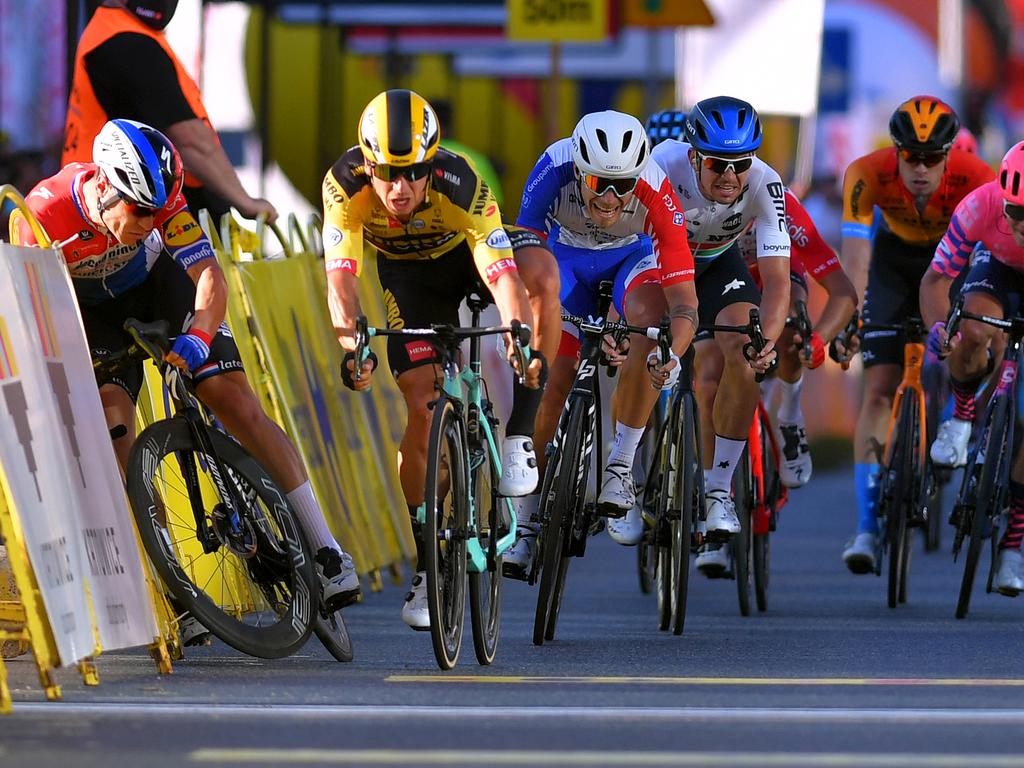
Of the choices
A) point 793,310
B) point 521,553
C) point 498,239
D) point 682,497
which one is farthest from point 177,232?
point 793,310

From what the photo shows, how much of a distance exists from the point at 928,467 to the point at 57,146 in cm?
721

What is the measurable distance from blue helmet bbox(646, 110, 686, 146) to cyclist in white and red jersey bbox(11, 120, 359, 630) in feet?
14.6

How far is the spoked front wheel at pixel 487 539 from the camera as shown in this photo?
882 centimetres

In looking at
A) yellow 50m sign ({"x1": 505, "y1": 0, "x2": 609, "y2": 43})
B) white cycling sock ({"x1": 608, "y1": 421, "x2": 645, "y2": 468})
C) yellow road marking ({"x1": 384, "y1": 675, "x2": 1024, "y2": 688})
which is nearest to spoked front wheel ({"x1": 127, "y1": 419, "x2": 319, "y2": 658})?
yellow road marking ({"x1": 384, "y1": 675, "x2": 1024, "y2": 688})

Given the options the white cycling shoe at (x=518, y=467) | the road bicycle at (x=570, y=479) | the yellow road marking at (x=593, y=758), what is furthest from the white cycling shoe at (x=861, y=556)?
the yellow road marking at (x=593, y=758)

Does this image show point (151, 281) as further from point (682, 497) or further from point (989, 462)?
point (989, 462)

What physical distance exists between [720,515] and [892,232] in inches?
107

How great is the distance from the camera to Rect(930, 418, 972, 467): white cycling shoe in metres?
11.6

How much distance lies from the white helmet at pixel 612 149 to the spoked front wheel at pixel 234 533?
1.91 metres

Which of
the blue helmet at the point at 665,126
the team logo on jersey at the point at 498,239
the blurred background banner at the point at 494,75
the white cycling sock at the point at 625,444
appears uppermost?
the team logo on jersey at the point at 498,239

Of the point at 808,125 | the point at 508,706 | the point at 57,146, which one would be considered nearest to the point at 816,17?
the point at 808,125

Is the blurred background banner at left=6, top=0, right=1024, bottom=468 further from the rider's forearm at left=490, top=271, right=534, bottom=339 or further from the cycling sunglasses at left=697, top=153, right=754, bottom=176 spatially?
the rider's forearm at left=490, top=271, right=534, bottom=339

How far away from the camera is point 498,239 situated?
890 cm

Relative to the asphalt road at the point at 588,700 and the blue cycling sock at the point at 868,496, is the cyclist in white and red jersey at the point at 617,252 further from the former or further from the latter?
the blue cycling sock at the point at 868,496
